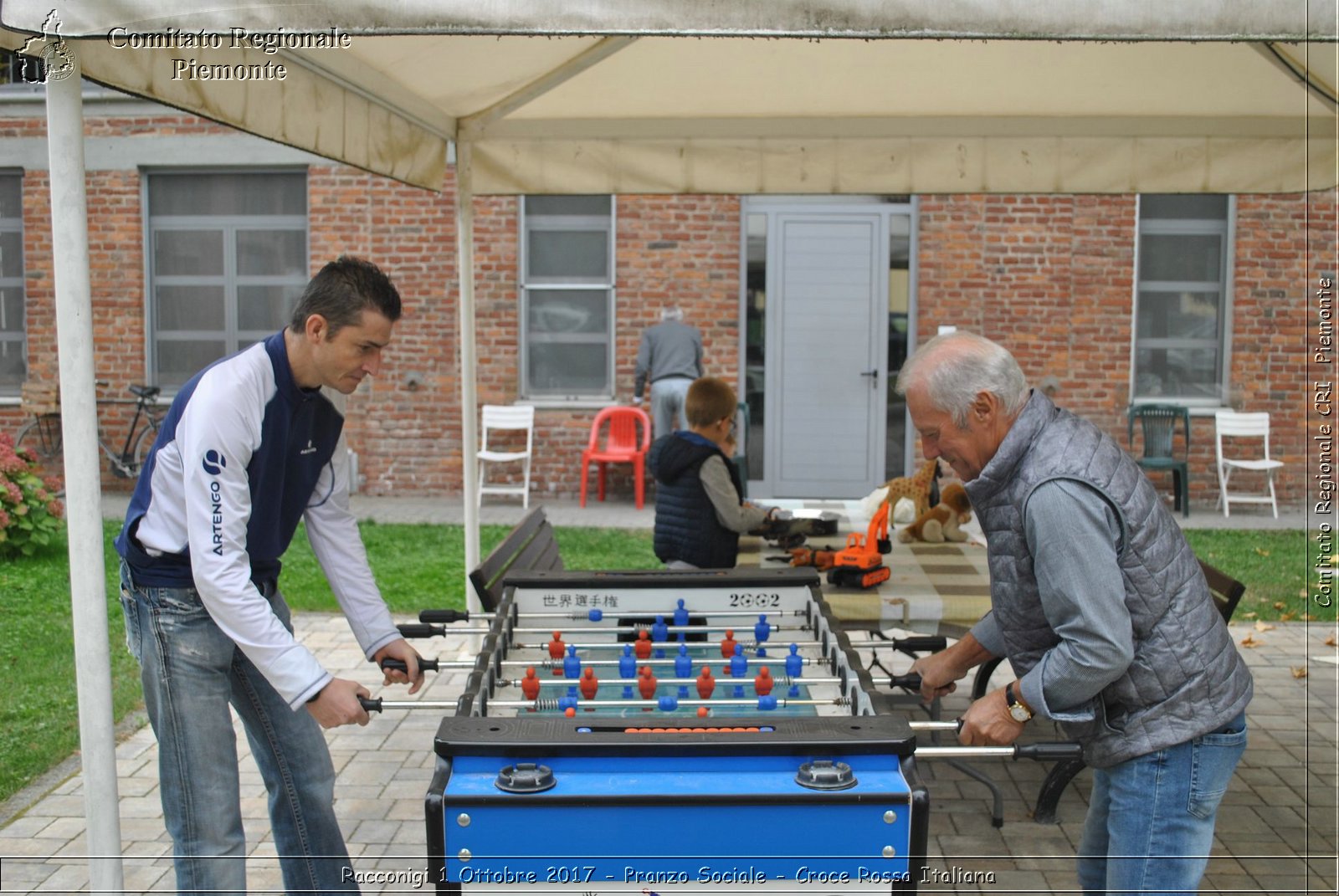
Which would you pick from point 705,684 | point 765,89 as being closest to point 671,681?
point 705,684

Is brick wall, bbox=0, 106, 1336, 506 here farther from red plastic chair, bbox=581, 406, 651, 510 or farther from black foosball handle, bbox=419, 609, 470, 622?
black foosball handle, bbox=419, 609, 470, 622

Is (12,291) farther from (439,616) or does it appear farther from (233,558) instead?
(233,558)

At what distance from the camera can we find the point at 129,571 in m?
2.99

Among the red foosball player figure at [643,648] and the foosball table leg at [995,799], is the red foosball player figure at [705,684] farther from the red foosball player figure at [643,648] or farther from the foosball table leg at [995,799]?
the foosball table leg at [995,799]

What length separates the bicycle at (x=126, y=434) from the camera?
11.9 meters

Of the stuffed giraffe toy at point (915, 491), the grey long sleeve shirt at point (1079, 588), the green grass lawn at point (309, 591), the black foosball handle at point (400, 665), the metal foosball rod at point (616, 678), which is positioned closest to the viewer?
the grey long sleeve shirt at point (1079, 588)

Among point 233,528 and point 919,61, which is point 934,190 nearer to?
point 919,61

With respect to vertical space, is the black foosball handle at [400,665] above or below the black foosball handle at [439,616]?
below

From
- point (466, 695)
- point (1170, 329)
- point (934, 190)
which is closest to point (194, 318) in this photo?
point (934, 190)

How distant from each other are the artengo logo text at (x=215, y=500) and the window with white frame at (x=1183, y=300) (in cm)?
1087

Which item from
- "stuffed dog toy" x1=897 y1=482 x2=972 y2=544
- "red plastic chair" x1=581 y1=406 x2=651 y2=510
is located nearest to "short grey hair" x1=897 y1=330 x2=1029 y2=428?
"stuffed dog toy" x1=897 y1=482 x2=972 y2=544

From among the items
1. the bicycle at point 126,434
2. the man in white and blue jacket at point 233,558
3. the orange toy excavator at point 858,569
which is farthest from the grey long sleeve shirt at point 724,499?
the bicycle at point 126,434

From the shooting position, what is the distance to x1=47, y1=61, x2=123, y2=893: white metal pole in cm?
281

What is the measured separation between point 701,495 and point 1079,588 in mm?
2768
